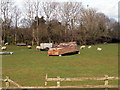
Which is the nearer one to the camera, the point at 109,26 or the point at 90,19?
the point at 90,19

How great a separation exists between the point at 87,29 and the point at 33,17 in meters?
21.1

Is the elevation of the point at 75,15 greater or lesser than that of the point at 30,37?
greater

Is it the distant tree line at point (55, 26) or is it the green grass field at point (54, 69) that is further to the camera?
the distant tree line at point (55, 26)

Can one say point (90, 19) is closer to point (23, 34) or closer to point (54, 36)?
point (54, 36)

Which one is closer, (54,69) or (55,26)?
(54,69)

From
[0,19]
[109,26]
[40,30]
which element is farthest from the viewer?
[109,26]

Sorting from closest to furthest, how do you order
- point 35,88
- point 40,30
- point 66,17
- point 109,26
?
point 35,88
point 40,30
point 66,17
point 109,26

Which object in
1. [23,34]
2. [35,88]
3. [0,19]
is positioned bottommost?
[35,88]

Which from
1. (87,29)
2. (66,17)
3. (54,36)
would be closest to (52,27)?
(54,36)

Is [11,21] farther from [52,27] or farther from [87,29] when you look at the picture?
[87,29]

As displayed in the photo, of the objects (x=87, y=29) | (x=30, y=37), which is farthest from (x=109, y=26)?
(x=30, y=37)

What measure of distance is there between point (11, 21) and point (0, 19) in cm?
954

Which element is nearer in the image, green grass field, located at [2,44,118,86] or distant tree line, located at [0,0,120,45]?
green grass field, located at [2,44,118,86]

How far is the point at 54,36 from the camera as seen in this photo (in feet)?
218
